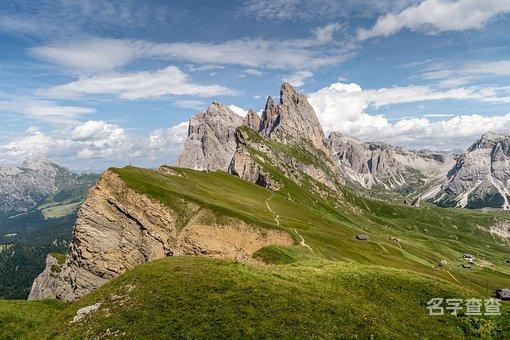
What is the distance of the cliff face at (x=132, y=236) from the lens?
304ft

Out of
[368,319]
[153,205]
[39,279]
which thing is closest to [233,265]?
[368,319]

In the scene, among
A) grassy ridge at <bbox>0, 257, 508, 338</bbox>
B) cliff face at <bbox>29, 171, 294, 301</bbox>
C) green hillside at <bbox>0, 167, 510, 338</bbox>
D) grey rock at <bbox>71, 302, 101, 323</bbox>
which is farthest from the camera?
cliff face at <bbox>29, 171, 294, 301</bbox>

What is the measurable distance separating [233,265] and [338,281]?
12354 millimetres

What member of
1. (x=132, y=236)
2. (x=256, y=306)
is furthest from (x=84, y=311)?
(x=132, y=236)

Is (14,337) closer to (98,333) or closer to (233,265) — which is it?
(98,333)

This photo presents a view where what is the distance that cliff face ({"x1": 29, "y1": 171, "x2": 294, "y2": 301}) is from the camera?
304 ft
